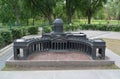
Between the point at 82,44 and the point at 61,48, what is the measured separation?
97 cm

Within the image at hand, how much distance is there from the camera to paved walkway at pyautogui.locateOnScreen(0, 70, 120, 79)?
6699mm

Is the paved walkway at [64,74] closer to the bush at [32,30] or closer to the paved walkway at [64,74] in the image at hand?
the paved walkway at [64,74]

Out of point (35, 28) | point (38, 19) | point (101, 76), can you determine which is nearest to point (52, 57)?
point (101, 76)

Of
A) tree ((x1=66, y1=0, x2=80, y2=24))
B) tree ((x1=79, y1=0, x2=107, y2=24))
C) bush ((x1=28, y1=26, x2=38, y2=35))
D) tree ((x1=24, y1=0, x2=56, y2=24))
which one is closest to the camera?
bush ((x1=28, y1=26, x2=38, y2=35))

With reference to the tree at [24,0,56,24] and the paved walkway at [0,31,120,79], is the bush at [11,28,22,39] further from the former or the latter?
the tree at [24,0,56,24]

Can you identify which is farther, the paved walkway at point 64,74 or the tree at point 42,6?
the tree at point 42,6

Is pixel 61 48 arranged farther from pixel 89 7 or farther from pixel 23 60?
pixel 89 7

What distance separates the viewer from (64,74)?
6.97m

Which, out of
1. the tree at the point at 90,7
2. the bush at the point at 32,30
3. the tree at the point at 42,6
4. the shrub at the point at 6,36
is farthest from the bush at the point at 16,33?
the tree at the point at 90,7

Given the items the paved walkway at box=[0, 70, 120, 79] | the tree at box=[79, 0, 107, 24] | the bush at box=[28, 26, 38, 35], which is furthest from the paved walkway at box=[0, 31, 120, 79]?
the tree at box=[79, 0, 107, 24]

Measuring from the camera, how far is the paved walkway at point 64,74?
670 cm

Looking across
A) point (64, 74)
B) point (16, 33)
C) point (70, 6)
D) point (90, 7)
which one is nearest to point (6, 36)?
point (16, 33)

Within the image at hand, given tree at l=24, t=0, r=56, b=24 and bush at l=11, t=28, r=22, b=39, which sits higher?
tree at l=24, t=0, r=56, b=24

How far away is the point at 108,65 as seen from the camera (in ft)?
26.3
